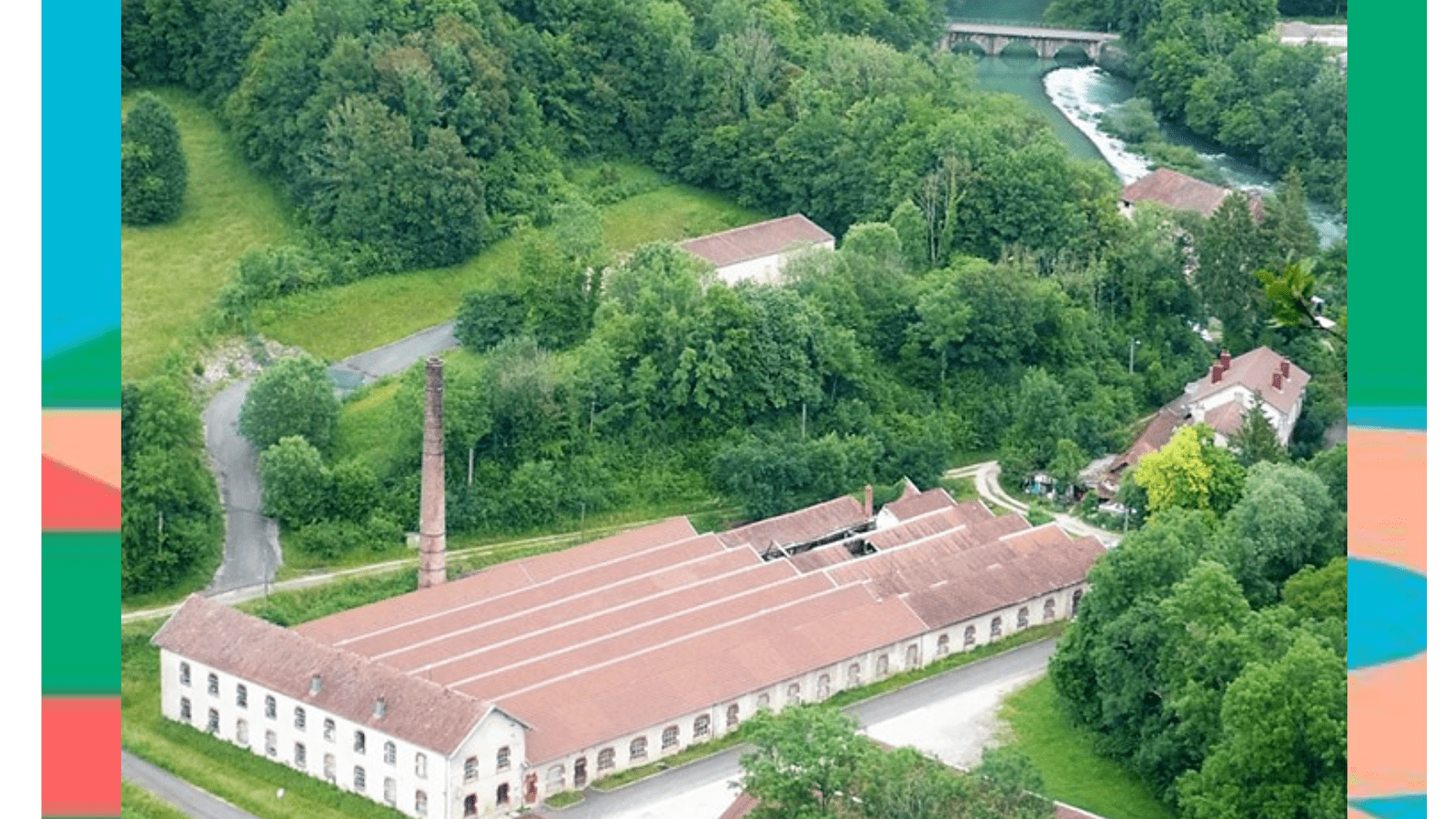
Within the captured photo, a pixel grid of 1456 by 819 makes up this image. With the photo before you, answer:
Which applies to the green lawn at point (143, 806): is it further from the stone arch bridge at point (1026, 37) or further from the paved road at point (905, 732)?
the stone arch bridge at point (1026, 37)

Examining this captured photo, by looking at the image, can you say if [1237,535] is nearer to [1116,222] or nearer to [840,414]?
[840,414]

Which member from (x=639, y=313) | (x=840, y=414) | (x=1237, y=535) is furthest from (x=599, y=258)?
(x=1237, y=535)

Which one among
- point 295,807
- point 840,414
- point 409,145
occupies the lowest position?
point 295,807

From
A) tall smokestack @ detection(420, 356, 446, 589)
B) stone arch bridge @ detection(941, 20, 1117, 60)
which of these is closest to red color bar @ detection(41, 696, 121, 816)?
tall smokestack @ detection(420, 356, 446, 589)

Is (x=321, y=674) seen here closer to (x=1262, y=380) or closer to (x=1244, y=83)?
(x=1262, y=380)

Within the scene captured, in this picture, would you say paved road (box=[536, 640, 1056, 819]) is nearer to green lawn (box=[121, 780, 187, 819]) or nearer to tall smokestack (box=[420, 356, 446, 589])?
green lawn (box=[121, 780, 187, 819])

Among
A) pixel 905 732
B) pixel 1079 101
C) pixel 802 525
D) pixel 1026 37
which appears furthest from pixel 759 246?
pixel 1026 37
